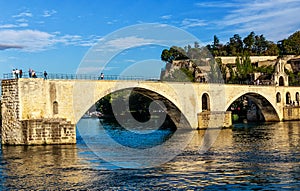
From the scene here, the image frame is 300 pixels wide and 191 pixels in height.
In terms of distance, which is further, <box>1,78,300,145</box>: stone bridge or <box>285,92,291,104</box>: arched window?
<box>285,92,291,104</box>: arched window

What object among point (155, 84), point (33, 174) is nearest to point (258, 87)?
point (155, 84)

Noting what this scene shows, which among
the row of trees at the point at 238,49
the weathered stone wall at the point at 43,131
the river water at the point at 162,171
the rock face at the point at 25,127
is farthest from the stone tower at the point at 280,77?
the weathered stone wall at the point at 43,131

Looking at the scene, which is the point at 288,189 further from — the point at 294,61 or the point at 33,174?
the point at 294,61

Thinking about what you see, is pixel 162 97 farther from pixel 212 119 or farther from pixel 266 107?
pixel 266 107

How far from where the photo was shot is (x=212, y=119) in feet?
179

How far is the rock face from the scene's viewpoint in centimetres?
3497

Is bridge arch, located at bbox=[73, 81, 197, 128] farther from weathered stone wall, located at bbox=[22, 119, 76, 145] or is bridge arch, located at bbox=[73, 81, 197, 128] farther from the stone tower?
the stone tower

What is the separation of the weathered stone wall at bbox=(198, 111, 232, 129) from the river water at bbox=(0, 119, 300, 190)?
66.4 feet

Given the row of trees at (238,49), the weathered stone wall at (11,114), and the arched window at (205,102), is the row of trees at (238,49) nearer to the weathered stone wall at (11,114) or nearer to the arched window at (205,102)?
the arched window at (205,102)

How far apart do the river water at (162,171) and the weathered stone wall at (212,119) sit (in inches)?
797

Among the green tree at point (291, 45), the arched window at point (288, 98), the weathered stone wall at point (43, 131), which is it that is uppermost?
the green tree at point (291, 45)

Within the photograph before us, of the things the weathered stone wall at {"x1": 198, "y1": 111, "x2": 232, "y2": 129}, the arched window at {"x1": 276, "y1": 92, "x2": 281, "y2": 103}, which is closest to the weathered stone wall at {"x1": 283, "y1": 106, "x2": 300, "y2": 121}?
the arched window at {"x1": 276, "y1": 92, "x2": 281, "y2": 103}

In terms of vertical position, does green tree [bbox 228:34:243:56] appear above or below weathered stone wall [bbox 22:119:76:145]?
above

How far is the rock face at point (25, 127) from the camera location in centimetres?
3497
